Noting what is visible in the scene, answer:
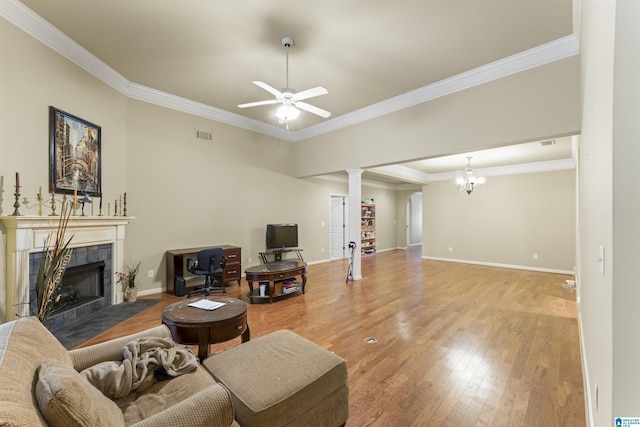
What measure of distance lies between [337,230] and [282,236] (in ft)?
8.44

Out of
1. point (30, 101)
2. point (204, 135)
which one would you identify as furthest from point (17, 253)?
point (204, 135)

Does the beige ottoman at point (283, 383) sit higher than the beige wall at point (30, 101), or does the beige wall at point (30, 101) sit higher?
the beige wall at point (30, 101)

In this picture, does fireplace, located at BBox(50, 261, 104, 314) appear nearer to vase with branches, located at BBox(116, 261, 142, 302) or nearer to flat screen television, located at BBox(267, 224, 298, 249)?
vase with branches, located at BBox(116, 261, 142, 302)

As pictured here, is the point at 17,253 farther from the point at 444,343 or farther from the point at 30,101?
the point at 444,343

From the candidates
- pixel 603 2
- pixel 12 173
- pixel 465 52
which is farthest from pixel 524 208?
pixel 12 173

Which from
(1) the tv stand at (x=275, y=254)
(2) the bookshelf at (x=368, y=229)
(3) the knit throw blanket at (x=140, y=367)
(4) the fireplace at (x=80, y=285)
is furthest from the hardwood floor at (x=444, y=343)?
(2) the bookshelf at (x=368, y=229)

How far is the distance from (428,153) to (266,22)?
293cm

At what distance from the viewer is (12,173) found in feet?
9.20

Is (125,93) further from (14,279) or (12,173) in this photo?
(14,279)

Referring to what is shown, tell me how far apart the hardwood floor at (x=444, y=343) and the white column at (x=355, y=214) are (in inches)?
18.5

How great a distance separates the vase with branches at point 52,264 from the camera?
9.38 ft

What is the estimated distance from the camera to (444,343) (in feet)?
9.86

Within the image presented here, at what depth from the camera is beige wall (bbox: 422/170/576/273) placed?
6641 mm

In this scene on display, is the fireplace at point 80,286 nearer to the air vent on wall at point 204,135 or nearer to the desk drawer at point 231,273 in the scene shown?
the desk drawer at point 231,273
